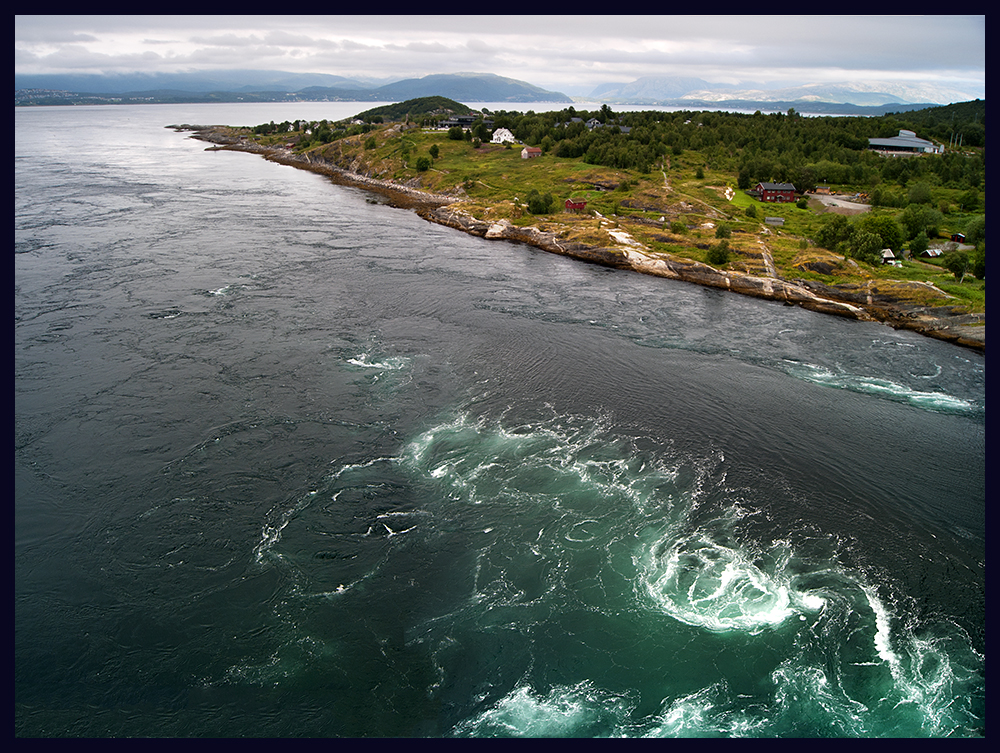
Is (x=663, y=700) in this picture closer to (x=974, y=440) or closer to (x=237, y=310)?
(x=974, y=440)

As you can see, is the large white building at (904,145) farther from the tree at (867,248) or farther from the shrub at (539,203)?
the shrub at (539,203)

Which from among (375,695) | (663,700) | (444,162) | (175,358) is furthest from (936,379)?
(444,162)

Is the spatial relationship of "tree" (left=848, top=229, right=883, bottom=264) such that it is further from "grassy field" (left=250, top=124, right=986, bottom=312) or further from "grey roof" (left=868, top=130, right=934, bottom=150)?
"grey roof" (left=868, top=130, right=934, bottom=150)

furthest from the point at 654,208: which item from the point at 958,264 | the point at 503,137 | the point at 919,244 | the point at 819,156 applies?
the point at 503,137

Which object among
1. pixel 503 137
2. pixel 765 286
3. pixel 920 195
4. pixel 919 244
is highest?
pixel 503 137

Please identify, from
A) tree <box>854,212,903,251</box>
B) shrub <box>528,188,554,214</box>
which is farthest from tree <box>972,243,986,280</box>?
shrub <box>528,188,554,214</box>

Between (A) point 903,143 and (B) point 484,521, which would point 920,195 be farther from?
(B) point 484,521

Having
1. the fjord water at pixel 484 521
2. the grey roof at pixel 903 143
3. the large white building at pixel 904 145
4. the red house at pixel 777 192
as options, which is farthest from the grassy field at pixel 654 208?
the grey roof at pixel 903 143
